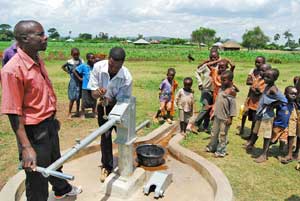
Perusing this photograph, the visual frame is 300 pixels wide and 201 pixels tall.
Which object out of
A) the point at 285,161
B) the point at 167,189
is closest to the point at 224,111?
the point at 285,161

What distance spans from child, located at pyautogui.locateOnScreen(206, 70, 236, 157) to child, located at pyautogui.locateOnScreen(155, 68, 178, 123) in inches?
67.9

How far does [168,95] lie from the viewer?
6.56 metres

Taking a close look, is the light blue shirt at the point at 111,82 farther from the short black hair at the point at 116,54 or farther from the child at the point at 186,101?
the child at the point at 186,101

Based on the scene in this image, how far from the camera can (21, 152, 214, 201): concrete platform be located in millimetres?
3566

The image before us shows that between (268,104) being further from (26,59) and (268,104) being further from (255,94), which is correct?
(26,59)

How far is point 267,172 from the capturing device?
14.4 ft

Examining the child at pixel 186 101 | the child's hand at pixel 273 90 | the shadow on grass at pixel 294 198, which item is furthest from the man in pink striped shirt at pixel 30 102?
the child's hand at pixel 273 90

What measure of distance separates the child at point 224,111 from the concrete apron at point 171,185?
657mm

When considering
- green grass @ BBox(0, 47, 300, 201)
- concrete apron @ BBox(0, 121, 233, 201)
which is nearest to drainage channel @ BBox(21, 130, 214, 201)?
concrete apron @ BBox(0, 121, 233, 201)

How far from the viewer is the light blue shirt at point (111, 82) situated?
11.4ft

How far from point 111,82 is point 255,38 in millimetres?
77028

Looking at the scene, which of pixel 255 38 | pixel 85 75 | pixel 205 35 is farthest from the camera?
pixel 205 35

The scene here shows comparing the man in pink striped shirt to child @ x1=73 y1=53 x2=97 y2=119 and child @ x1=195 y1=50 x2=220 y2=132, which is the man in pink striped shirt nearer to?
child @ x1=195 y1=50 x2=220 y2=132

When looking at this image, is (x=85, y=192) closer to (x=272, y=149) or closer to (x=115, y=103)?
(x=115, y=103)
